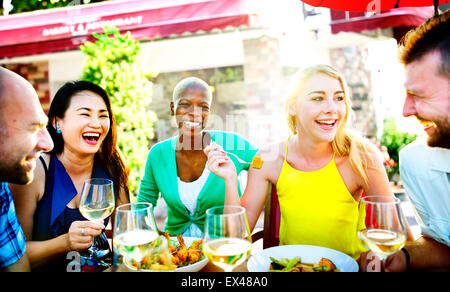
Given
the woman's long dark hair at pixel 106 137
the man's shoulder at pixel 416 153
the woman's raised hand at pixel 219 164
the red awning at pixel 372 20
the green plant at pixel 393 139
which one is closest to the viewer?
the man's shoulder at pixel 416 153

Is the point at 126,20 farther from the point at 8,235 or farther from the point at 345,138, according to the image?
the point at 8,235

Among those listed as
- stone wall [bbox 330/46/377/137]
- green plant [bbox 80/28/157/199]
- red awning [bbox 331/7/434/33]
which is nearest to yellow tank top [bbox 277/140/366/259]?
red awning [bbox 331/7/434/33]

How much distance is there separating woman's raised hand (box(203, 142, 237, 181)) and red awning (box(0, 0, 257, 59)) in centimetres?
212

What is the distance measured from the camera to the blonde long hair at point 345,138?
173 centimetres

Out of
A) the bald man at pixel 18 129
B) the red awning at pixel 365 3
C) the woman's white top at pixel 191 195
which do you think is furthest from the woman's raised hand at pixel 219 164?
the red awning at pixel 365 3

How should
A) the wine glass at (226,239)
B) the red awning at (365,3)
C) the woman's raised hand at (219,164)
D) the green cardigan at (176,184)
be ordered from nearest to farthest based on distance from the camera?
1. the wine glass at (226,239)
2. the woman's raised hand at (219,164)
3. the red awning at (365,3)
4. the green cardigan at (176,184)

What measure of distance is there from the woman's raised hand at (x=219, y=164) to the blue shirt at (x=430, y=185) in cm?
83

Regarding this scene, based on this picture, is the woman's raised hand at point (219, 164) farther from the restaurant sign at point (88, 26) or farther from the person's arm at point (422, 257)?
the restaurant sign at point (88, 26)

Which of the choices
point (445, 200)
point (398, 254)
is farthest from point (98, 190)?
point (445, 200)

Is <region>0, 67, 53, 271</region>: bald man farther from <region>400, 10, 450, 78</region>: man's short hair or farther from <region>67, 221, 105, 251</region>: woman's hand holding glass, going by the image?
<region>400, 10, 450, 78</region>: man's short hair

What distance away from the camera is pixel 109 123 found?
1947 millimetres

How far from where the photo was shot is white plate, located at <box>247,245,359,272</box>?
1145mm

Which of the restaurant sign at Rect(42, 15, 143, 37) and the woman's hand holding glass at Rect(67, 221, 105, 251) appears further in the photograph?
the restaurant sign at Rect(42, 15, 143, 37)
